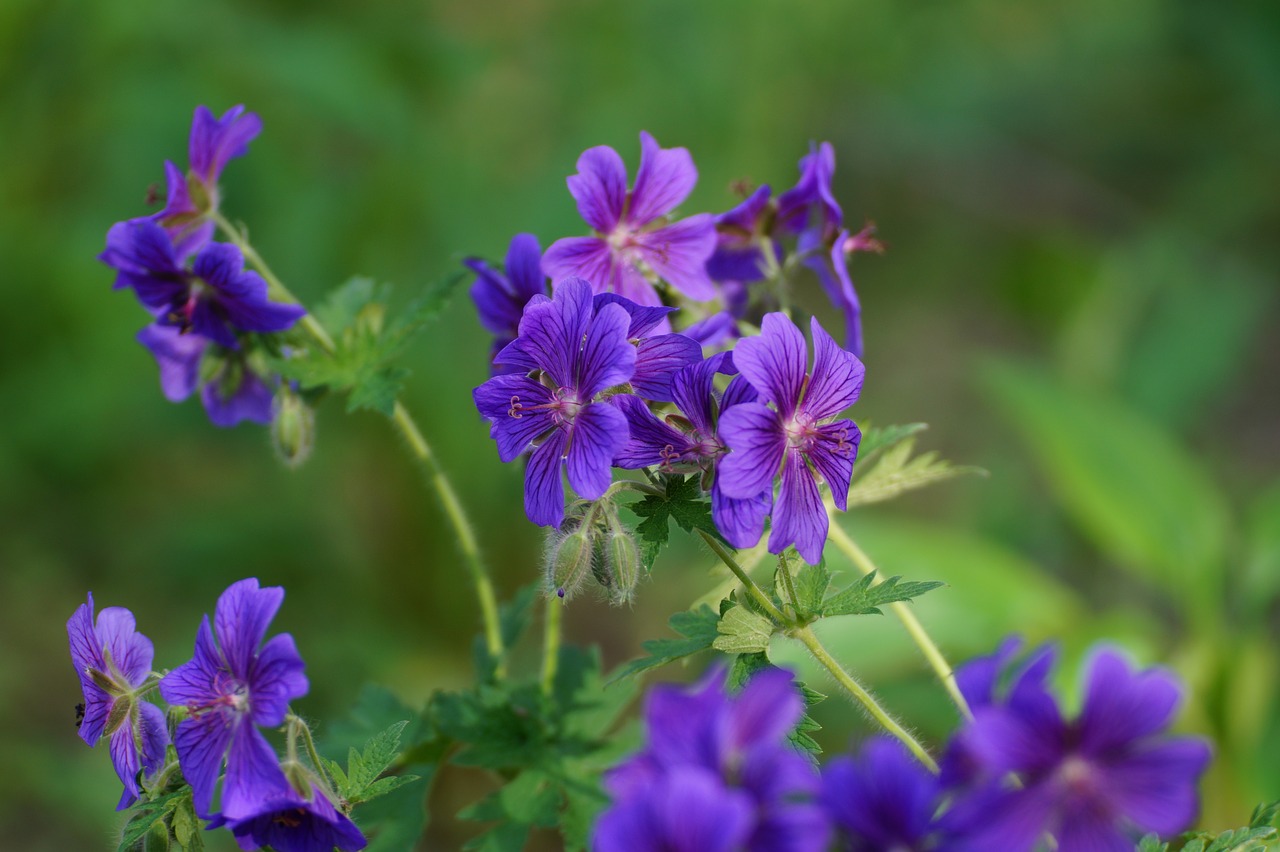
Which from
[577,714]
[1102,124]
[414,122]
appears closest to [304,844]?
[577,714]

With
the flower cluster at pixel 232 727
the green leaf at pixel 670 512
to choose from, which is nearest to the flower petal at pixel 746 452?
the green leaf at pixel 670 512

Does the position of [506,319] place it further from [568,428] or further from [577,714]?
[577,714]

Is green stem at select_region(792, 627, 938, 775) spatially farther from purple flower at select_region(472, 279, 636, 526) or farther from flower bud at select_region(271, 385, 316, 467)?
flower bud at select_region(271, 385, 316, 467)

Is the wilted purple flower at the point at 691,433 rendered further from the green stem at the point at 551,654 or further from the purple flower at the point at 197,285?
the purple flower at the point at 197,285

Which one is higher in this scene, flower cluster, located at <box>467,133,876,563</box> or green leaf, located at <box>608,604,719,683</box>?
flower cluster, located at <box>467,133,876,563</box>

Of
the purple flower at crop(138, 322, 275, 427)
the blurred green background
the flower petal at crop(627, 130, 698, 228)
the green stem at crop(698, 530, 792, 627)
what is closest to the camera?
the green stem at crop(698, 530, 792, 627)

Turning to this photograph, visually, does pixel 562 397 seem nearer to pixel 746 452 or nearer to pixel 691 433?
pixel 691 433

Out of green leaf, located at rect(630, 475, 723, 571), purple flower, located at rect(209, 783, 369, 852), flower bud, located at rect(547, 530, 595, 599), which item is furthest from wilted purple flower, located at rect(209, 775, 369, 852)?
green leaf, located at rect(630, 475, 723, 571)
